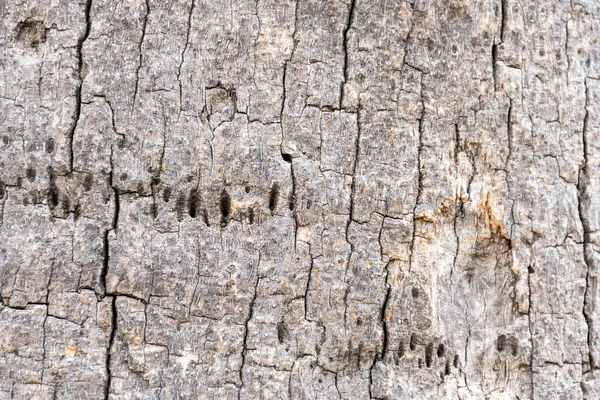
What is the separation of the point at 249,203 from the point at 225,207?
0.05 meters

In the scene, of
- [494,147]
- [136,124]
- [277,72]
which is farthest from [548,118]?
[136,124]

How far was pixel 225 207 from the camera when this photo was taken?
143 cm

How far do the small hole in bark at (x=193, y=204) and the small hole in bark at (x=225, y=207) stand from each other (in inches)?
2.0

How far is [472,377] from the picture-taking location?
1514 mm

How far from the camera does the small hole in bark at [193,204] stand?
1.42 m

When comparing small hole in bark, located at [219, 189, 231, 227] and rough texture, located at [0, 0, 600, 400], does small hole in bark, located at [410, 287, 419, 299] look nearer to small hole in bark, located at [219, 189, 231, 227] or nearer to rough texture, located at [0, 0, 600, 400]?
rough texture, located at [0, 0, 600, 400]

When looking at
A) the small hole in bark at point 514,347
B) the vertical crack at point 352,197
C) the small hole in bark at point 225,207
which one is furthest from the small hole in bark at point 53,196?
the small hole in bark at point 514,347

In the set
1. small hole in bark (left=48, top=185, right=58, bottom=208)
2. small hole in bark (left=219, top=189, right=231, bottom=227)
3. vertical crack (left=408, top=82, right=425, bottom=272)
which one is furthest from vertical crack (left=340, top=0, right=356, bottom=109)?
small hole in bark (left=48, top=185, right=58, bottom=208)

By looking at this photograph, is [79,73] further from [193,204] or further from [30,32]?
[193,204]

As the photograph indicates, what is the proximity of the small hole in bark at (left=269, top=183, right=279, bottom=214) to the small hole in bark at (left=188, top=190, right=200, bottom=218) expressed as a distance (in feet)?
0.52

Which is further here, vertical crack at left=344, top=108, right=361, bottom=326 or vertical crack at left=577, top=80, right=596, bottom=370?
vertical crack at left=577, top=80, right=596, bottom=370

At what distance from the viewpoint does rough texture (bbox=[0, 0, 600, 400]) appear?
1390 millimetres

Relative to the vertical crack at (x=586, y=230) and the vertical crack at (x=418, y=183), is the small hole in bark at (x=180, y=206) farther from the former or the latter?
the vertical crack at (x=586, y=230)

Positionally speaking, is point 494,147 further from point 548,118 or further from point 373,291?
point 373,291
